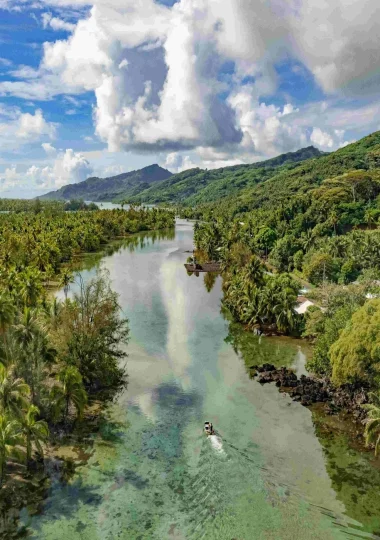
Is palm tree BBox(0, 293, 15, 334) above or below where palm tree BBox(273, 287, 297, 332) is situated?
above

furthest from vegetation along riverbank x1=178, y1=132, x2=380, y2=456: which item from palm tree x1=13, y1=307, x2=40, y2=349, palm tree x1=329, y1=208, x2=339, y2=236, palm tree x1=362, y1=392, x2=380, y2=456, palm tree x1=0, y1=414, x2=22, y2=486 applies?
palm tree x1=13, y1=307, x2=40, y2=349

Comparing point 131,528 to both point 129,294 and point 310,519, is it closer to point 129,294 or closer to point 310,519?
point 310,519

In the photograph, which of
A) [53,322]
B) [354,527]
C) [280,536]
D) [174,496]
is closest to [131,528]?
[174,496]

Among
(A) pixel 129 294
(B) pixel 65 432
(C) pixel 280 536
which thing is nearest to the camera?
(C) pixel 280 536

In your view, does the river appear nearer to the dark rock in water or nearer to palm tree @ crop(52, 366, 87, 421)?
the dark rock in water

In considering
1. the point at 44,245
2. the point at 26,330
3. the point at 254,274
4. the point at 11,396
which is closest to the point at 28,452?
the point at 11,396

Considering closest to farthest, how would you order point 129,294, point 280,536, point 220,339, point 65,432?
point 280,536
point 65,432
point 220,339
point 129,294

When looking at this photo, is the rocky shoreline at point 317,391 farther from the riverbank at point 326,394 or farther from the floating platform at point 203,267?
the floating platform at point 203,267
